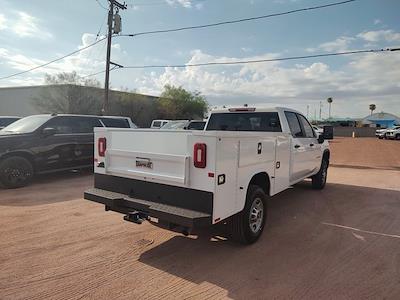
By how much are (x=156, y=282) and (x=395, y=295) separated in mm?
2548

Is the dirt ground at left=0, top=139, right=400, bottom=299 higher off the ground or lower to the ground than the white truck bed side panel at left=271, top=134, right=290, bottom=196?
lower

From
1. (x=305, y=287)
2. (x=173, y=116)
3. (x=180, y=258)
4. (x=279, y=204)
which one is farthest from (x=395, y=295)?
(x=173, y=116)

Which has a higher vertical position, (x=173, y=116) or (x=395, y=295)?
(x=173, y=116)

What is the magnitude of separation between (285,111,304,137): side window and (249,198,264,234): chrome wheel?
208cm

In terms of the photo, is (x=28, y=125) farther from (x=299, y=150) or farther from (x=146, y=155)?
(x=299, y=150)

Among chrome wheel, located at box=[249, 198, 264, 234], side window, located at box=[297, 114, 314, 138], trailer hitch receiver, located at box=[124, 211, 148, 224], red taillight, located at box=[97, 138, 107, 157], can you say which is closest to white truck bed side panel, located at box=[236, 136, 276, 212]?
chrome wheel, located at box=[249, 198, 264, 234]

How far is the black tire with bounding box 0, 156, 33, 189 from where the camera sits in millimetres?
7840

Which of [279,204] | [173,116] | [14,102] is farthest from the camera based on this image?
[173,116]

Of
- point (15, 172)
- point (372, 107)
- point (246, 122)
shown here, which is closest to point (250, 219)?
point (246, 122)

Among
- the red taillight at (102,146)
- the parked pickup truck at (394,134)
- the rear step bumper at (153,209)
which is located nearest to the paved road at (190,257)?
the rear step bumper at (153,209)

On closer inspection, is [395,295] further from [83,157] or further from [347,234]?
[83,157]

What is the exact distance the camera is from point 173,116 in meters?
45.9

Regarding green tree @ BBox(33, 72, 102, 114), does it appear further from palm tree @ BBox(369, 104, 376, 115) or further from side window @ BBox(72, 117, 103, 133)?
palm tree @ BBox(369, 104, 376, 115)

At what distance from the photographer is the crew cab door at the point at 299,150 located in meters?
6.14
